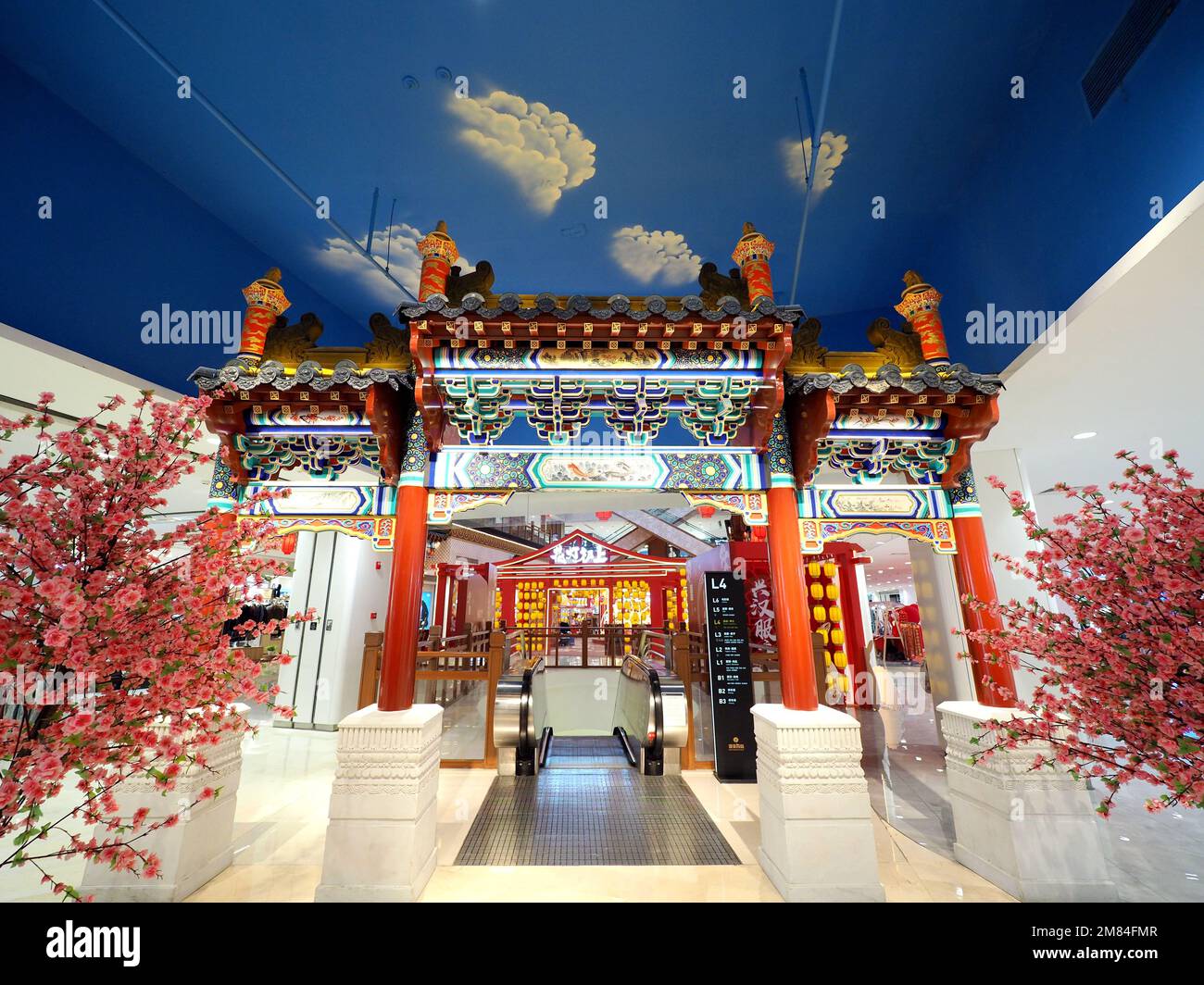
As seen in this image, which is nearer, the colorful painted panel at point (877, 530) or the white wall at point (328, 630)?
the colorful painted panel at point (877, 530)

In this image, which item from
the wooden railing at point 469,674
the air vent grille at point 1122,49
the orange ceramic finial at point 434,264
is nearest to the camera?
the air vent grille at point 1122,49

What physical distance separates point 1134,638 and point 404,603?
3.82m

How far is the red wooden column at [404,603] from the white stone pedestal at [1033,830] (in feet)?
12.1

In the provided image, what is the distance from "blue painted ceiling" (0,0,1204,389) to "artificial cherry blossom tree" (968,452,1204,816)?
6.84 feet

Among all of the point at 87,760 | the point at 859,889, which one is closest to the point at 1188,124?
the point at 859,889

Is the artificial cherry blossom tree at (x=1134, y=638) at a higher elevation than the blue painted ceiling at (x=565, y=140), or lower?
lower

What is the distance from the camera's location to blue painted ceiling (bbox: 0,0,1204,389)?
3422 mm

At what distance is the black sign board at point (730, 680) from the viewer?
18.2ft

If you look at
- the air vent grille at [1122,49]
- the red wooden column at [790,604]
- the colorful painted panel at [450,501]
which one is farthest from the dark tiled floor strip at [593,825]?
the air vent grille at [1122,49]

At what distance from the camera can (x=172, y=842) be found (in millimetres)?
3166

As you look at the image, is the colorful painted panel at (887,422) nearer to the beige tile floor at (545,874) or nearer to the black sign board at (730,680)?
the black sign board at (730,680)

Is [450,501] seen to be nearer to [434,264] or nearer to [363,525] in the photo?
[363,525]

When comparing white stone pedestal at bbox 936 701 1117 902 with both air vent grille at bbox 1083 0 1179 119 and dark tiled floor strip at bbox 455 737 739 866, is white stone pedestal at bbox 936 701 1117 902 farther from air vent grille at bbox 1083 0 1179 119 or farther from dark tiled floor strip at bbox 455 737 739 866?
air vent grille at bbox 1083 0 1179 119

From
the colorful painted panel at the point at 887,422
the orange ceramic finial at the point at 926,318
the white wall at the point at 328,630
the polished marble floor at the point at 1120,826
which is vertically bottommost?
the polished marble floor at the point at 1120,826
